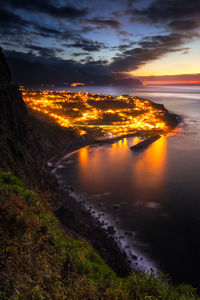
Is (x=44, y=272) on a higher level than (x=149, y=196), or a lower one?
higher

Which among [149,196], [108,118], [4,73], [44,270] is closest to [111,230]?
[149,196]

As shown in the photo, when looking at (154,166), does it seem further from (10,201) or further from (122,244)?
(10,201)

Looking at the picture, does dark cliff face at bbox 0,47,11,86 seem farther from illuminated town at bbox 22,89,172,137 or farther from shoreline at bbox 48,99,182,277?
illuminated town at bbox 22,89,172,137

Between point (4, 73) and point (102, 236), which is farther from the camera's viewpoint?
point (4, 73)

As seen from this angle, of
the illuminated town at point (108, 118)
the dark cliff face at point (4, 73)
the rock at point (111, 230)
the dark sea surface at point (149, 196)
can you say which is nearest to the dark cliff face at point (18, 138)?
the dark cliff face at point (4, 73)

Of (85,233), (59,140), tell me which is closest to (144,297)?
(85,233)

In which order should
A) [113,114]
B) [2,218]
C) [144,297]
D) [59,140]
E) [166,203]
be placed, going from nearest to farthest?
[144,297]
[2,218]
[166,203]
[59,140]
[113,114]

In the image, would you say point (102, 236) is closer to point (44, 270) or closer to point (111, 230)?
point (111, 230)
